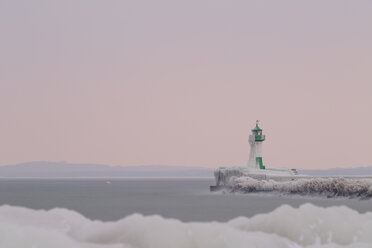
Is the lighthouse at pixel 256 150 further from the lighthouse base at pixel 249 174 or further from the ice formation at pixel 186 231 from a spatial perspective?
the ice formation at pixel 186 231

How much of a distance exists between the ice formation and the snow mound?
145ft

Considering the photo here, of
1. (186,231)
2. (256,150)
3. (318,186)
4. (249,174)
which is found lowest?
(186,231)

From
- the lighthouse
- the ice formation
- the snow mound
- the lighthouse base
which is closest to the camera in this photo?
the ice formation

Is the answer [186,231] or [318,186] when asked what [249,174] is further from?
[186,231]

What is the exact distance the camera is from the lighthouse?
8931cm

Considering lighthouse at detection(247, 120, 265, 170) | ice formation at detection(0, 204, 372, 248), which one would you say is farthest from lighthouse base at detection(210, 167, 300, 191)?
ice formation at detection(0, 204, 372, 248)

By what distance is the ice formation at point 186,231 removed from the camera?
1614cm

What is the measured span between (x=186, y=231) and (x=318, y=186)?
53642 mm

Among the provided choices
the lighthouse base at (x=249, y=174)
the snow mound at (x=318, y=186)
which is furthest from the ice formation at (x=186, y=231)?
the lighthouse base at (x=249, y=174)

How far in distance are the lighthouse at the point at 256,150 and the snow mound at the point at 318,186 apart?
9.49 meters

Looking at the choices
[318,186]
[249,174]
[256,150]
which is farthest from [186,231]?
[256,150]

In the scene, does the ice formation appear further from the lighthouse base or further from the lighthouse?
the lighthouse

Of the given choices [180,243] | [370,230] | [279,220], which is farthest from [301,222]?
[180,243]

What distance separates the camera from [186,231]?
1659cm
